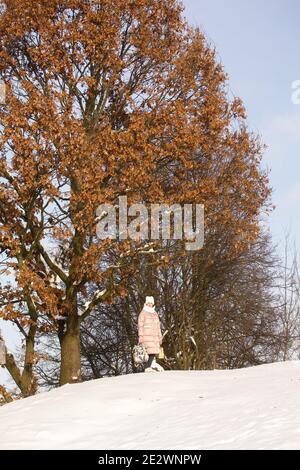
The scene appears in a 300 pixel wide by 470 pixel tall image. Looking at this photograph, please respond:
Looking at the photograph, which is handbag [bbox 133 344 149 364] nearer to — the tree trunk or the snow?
the tree trunk

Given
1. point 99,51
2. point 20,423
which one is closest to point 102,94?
point 99,51

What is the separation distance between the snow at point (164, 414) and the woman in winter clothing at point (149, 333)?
287cm

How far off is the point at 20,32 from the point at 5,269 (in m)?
6.17

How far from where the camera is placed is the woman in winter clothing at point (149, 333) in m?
16.7

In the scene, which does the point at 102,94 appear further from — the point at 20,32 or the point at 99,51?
the point at 20,32

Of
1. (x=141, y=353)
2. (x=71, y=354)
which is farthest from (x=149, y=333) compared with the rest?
(x=71, y=354)

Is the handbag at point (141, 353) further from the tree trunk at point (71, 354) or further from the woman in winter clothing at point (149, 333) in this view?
the tree trunk at point (71, 354)

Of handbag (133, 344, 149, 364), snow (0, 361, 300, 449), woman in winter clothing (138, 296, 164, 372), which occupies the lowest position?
snow (0, 361, 300, 449)

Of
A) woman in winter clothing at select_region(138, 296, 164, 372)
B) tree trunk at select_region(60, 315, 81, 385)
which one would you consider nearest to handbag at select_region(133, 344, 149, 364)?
woman in winter clothing at select_region(138, 296, 164, 372)

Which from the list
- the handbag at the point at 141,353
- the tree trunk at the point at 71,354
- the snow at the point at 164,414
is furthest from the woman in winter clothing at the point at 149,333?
the snow at the point at 164,414

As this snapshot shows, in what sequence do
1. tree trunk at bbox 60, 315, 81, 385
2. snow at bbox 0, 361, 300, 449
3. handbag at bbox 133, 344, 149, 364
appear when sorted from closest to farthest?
snow at bbox 0, 361, 300, 449 → handbag at bbox 133, 344, 149, 364 → tree trunk at bbox 60, 315, 81, 385

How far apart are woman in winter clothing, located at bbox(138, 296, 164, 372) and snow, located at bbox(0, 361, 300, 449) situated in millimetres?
2866

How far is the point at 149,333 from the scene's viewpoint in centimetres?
1677

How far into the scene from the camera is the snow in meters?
8.66
